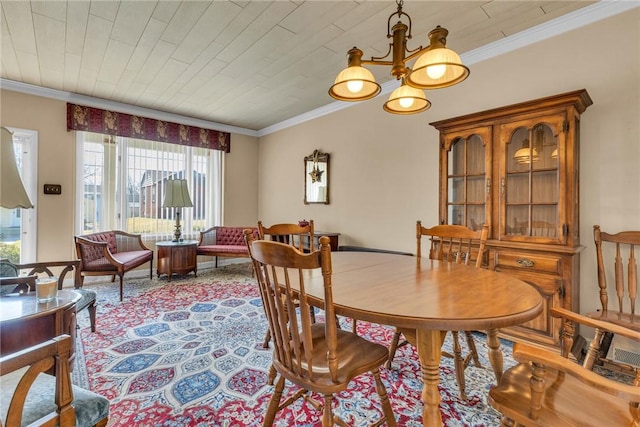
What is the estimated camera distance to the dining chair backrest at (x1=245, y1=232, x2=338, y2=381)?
104cm

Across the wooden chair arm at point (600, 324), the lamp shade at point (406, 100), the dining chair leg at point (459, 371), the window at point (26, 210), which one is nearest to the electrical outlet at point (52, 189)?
the window at point (26, 210)

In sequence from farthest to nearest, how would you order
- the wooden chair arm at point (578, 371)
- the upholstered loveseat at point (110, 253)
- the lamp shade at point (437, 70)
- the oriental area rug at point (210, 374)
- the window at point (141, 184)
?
the window at point (141, 184), the upholstered loveseat at point (110, 253), the oriental area rug at point (210, 374), the lamp shade at point (437, 70), the wooden chair arm at point (578, 371)

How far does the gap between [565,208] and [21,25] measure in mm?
4518

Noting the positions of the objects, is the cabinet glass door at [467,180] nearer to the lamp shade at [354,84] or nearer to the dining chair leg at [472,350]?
the dining chair leg at [472,350]

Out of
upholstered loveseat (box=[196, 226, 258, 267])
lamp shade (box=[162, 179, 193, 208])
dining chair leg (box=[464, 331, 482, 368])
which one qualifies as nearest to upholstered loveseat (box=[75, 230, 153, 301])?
lamp shade (box=[162, 179, 193, 208])

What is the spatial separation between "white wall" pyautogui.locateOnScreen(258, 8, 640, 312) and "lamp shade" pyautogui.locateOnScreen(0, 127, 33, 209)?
3289 mm

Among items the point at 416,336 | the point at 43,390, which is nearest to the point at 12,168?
the point at 43,390

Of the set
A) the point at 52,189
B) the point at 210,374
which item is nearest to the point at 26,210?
the point at 52,189

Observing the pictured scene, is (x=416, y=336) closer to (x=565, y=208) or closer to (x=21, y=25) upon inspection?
(x=565, y=208)

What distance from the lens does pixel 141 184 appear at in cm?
484

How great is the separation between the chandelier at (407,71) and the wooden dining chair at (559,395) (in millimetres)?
1308

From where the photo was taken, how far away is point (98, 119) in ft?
14.2

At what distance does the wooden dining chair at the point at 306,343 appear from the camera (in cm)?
106

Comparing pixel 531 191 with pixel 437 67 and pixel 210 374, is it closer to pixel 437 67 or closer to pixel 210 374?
pixel 437 67
